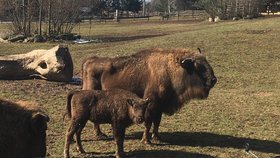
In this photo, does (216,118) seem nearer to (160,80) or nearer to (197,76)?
(197,76)

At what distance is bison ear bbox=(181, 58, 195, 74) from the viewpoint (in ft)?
30.6

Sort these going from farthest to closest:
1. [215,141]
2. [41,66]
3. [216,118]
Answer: [41,66], [216,118], [215,141]

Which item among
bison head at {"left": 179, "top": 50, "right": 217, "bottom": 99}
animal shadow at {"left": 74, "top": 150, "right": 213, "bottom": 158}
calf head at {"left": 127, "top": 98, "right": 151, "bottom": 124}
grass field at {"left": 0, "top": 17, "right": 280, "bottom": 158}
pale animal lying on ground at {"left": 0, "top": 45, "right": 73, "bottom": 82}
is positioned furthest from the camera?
pale animal lying on ground at {"left": 0, "top": 45, "right": 73, "bottom": 82}

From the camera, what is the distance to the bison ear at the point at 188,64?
9.33m

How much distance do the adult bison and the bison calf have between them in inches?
42.7

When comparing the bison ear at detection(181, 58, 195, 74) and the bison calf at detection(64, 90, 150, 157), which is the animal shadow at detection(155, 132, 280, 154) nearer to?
the bison ear at detection(181, 58, 195, 74)

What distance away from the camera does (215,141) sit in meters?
9.41

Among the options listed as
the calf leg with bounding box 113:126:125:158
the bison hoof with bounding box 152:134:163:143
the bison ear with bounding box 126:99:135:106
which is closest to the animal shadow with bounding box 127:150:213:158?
the calf leg with bounding box 113:126:125:158

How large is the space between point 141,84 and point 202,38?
61.7 ft

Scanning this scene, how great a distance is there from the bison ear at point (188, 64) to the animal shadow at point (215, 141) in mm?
1376

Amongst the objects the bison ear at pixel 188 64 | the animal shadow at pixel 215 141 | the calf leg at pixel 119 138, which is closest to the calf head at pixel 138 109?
the calf leg at pixel 119 138

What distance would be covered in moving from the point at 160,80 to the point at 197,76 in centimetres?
73

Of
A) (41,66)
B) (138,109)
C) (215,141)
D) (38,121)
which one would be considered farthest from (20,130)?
(41,66)

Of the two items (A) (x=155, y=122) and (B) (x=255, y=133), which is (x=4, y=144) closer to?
(A) (x=155, y=122)
